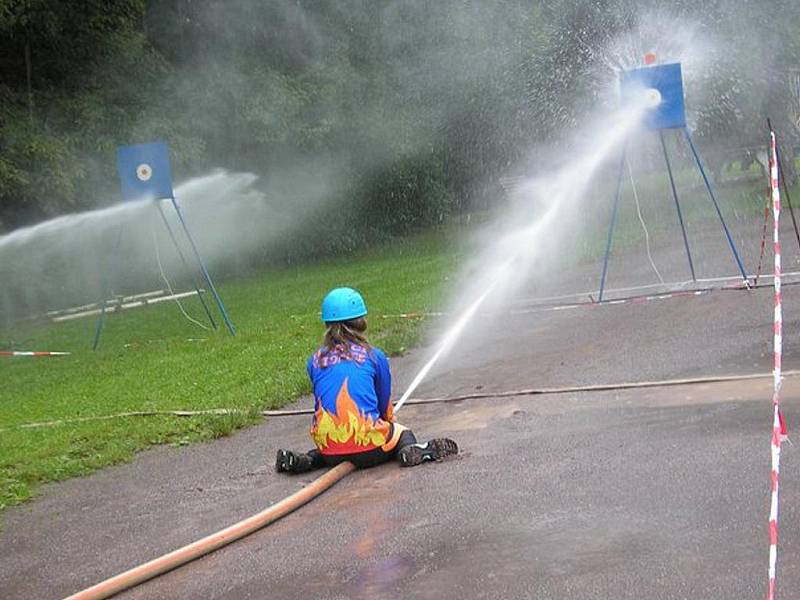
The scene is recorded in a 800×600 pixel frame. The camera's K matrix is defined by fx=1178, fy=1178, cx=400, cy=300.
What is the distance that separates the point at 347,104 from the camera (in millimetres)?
24828

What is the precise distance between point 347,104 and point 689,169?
18.1 m

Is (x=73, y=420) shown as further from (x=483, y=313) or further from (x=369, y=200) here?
(x=369, y=200)

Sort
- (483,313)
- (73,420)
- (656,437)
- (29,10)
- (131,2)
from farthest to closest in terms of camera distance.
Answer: (131,2) → (29,10) → (483,313) → (73,420) → (656,437)

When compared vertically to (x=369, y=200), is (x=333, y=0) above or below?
above

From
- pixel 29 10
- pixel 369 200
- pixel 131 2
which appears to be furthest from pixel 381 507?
pixel 369 200

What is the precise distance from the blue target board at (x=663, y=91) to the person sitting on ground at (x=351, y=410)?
21.8ft

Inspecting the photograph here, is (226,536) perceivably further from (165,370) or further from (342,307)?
(165,370)

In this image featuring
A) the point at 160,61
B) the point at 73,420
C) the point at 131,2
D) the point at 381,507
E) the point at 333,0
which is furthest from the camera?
the point at 333,0

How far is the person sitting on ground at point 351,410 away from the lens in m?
6.96

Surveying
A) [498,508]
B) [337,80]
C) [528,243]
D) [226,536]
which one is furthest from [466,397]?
[337,80]

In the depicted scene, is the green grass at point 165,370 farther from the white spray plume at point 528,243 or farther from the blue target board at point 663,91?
the blue target board at point 663,91

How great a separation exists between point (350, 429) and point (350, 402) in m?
0.16

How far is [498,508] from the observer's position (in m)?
5.75

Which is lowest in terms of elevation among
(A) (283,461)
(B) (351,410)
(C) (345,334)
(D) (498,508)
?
(D) (498,508)
